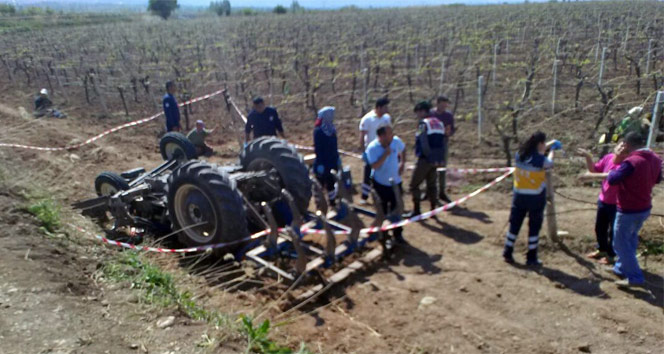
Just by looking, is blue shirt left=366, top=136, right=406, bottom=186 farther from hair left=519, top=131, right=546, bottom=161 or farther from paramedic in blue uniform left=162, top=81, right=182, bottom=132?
paramedic in blue uniform left=162, top=81, right=182, bottom=132

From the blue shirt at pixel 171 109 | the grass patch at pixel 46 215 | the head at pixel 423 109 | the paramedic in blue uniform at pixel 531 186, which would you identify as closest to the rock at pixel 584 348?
the paramedic in blue uniform at pixel 531 186

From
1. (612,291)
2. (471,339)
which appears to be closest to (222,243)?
(471,339)

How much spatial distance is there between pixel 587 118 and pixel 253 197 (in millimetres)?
8286

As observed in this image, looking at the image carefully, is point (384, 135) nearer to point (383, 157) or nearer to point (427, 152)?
point (383, 157)

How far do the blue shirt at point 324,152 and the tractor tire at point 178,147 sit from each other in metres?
1.85

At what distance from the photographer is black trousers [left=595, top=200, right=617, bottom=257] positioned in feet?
17.1

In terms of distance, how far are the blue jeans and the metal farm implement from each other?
211 centimetres

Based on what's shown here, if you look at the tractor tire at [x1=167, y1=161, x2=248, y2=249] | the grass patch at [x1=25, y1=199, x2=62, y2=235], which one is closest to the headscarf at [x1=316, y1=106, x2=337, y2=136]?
the tractor tire at [x1=167, y1=161, x2=248, y2=249]

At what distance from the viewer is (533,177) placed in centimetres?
503

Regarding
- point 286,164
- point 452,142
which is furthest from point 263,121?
point 452,142

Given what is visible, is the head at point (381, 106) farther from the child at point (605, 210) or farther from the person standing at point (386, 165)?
the child at point (605, 210)

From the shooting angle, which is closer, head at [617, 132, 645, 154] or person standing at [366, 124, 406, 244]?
head at [617, 132, 645, 154]

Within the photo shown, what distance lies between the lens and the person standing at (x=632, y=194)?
4.52 m

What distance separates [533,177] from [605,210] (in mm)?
891
